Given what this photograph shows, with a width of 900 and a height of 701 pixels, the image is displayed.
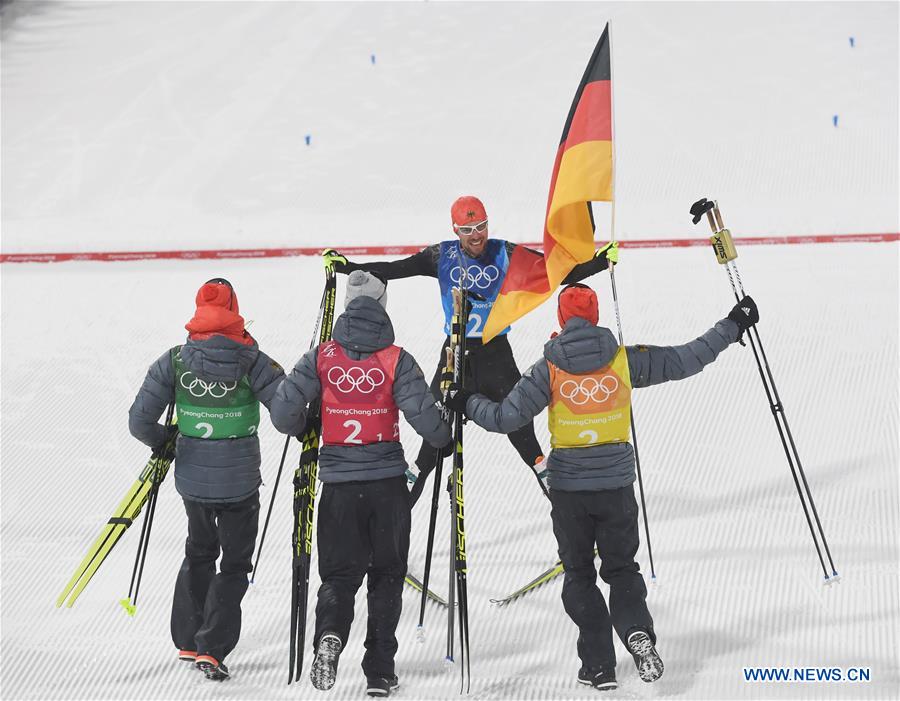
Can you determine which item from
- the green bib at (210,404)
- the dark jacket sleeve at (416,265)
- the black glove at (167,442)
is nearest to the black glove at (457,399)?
the green bib at (210,404)

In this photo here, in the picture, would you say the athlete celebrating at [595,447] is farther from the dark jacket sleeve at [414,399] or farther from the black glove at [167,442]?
the black glove at [167,442]

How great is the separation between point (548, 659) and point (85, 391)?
388 cm

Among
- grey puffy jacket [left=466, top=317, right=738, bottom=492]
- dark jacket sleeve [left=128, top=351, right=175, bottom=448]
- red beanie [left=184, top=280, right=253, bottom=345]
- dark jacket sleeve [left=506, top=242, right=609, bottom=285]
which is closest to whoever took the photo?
grey puffy jacket [left=466, top=317, right=738, bottom=492]

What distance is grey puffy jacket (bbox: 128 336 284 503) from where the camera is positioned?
408cm

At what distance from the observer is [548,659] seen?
4.40 meters

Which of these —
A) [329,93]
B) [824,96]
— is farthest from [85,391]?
[824,96]

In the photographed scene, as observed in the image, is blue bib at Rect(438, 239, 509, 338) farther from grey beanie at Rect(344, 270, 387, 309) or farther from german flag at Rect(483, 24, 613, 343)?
grey beanie at Rect(344, 270, 387, 309)

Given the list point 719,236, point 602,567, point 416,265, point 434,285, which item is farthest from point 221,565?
point 434,285

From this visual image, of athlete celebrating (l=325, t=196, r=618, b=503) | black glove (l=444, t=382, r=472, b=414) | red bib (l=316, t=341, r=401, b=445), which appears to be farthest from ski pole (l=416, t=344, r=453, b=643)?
athlete celebrating (l=325, t=196, r=618, b=503)

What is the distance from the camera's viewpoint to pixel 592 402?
155 inches

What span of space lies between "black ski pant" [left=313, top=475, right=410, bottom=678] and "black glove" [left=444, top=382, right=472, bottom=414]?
33cm

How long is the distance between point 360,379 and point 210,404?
23.4 inches

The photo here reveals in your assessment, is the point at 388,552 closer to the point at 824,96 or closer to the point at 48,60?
the point at 824,96

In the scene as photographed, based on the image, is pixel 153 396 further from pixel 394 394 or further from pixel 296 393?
pixel 394 394
